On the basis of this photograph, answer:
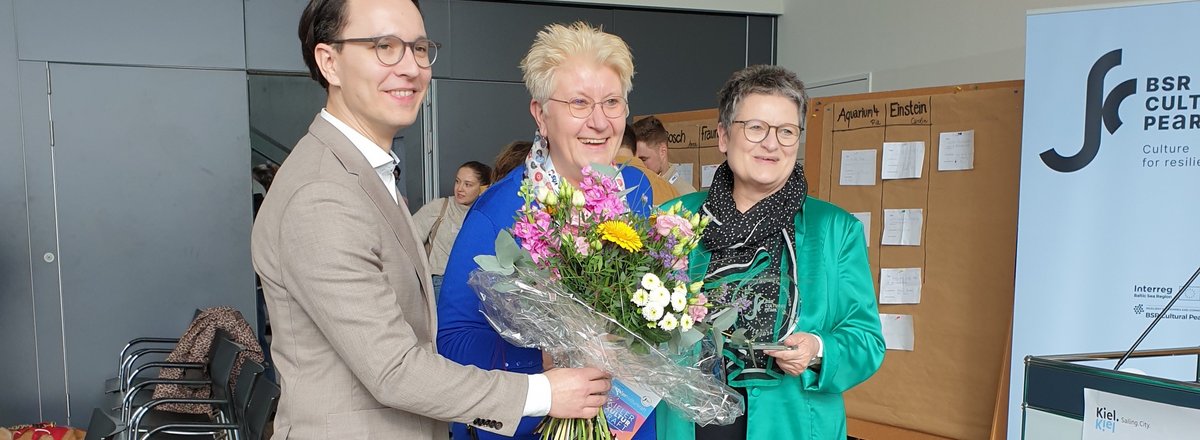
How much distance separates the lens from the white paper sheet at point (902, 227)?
4.26m

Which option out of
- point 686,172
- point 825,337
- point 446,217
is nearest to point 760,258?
point 825,337

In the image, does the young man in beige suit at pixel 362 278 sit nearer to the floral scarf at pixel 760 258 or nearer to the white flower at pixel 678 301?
the white flower at pixel 678 301

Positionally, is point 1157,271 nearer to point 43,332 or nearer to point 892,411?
point 892,411

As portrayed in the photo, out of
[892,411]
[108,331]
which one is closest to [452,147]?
[108,331]

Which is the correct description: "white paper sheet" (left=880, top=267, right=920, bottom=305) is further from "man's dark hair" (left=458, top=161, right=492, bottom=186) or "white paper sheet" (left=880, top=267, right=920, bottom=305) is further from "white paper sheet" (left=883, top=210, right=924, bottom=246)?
"man's dark hair" (left=458, top=161, right=492, bottom=186)

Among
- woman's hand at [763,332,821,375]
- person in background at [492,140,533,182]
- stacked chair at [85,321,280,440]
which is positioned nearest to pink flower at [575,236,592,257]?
woman's hand at [763,332,821,375]

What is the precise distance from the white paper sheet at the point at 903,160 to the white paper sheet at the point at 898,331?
2.27ft

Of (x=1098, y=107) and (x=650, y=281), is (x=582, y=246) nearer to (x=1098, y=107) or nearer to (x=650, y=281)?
(x=650, y=281)

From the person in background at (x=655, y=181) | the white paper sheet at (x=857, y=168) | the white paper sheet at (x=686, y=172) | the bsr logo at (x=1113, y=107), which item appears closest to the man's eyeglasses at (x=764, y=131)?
the person in background at (x=655, y=181)

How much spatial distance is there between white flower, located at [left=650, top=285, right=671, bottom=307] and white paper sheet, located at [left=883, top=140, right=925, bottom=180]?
129 inches

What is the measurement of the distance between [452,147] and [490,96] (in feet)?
1.52

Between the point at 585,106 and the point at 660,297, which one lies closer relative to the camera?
the point at 660,297

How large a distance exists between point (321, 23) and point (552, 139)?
0.54 metres

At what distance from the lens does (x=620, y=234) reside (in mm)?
1312
